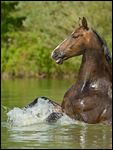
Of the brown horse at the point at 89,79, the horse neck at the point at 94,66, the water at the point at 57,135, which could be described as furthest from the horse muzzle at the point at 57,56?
the water at the point at 57,135

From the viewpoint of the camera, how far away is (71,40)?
10523 mm

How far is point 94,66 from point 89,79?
0.73 ft

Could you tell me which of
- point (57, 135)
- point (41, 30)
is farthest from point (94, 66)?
point (41, 30)

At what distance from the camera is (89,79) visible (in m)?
10.4

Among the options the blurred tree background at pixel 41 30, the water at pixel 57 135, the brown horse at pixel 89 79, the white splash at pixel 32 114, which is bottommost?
the water at pixel 57 135

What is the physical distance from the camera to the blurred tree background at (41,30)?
44.3 m

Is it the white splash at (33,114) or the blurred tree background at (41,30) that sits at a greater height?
the blurred tree background at (41,30)

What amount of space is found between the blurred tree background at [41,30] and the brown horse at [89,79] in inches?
1282

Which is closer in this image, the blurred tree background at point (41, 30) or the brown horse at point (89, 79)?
the brown horse at point (89, 79)

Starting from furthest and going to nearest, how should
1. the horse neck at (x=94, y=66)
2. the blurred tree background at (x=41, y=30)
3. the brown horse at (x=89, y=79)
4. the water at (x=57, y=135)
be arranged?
the blurred tree background at (x=41, y=30) < the horse neck at (x=94, y=66) < the brown horse at (x=89, y=79) < the water at (x=57, y=135)

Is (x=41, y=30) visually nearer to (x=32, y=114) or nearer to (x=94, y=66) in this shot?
(x=32, y=114)

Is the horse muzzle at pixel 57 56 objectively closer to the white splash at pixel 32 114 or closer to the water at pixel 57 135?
the white splash at pixel 32 114

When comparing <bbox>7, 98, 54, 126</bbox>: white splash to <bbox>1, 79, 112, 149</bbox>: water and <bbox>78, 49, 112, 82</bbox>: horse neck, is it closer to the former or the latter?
<bbox>1, 79, 112, 149</bbox>: water

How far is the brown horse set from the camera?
10.1 m
